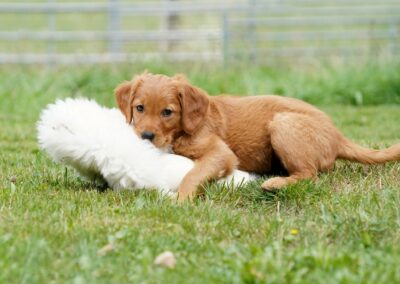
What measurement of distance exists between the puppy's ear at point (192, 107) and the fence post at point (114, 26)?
8506 mm

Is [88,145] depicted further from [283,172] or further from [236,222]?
[283,172]

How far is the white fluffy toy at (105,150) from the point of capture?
4.66 metres

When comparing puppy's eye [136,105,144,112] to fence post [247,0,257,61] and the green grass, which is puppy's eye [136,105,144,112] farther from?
fence post [247,0,257,61]

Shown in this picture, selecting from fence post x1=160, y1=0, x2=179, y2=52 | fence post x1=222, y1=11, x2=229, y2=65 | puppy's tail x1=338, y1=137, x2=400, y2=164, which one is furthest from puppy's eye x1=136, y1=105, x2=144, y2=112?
fence post x1=160, y1=0, x2=179, y2=52

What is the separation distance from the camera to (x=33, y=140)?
743 cm

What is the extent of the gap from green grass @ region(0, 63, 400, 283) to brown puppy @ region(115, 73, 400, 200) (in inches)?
5.6

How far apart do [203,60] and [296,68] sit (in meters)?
1.42

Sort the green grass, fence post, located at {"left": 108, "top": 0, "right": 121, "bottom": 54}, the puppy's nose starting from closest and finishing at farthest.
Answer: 1. the green grass
2. the puppy's nose
3. fence post, located at {"left": 108, "top": 0, "right": 121, "bottom": 54}

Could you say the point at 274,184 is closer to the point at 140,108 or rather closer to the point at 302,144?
the point at 302,144

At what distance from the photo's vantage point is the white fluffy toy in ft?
15.3

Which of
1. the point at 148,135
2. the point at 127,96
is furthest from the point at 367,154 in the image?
the point at 127,96

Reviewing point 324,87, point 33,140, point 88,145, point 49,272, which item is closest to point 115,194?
point 88,145

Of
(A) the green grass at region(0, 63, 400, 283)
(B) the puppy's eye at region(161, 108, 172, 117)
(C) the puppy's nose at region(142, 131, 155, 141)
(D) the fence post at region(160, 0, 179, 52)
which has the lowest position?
(D) the fence post at region(160, 0, 179, 52)

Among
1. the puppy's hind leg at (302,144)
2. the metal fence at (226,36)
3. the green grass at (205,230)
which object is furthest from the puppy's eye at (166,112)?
the metal fence at (226,36)
